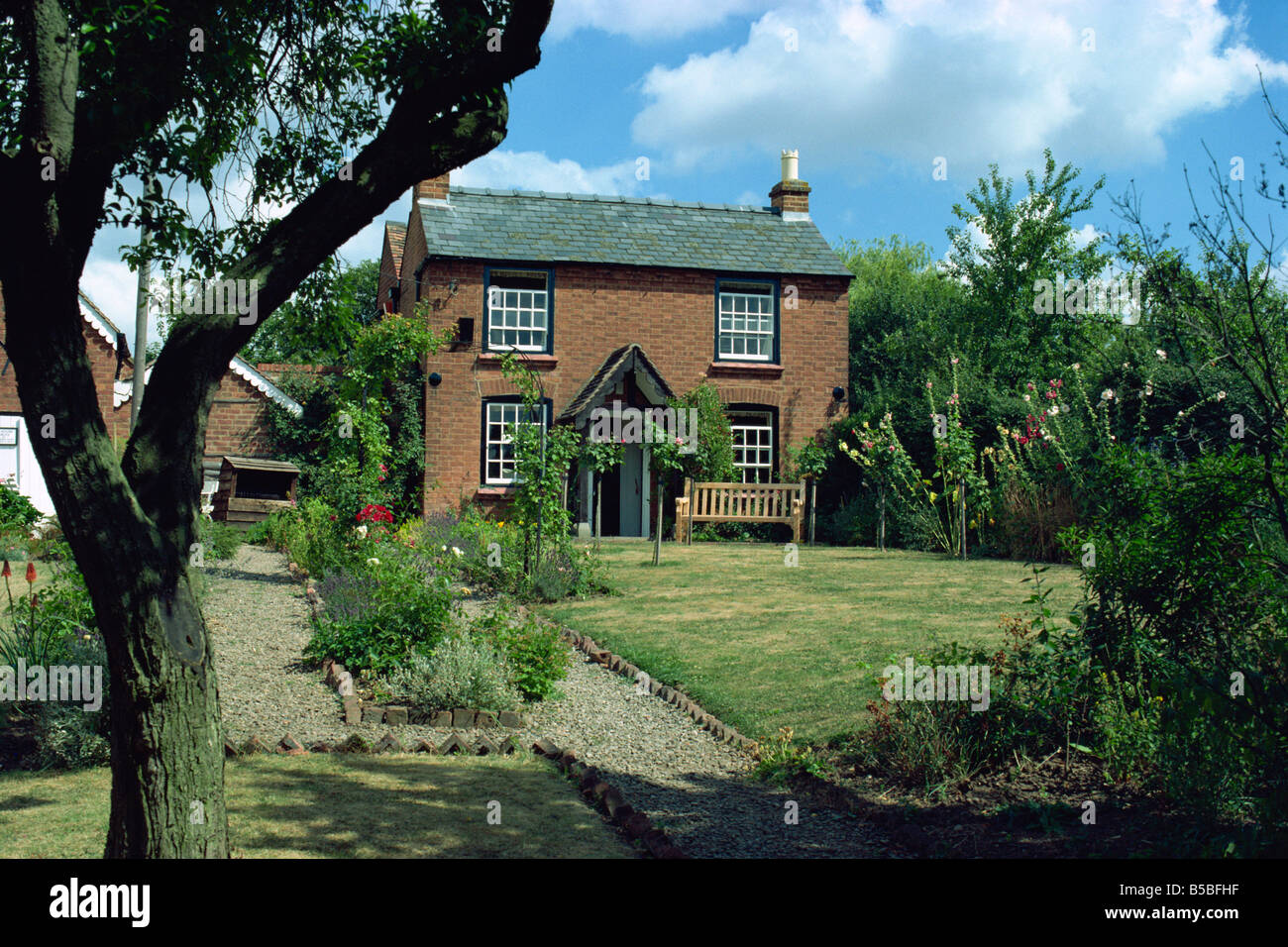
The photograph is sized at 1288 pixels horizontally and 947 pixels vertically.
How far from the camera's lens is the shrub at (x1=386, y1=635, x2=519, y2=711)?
7223mm

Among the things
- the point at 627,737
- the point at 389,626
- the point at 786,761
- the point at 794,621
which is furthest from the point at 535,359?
the point at 786,761

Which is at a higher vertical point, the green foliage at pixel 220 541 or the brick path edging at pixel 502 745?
the green foliage at pixel 220 541

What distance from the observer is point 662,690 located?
317 inches

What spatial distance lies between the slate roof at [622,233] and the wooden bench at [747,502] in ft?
17.9

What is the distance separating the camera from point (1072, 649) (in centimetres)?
573

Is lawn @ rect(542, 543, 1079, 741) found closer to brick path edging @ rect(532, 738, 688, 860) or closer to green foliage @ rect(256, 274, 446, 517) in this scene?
brick path edging @ rect(532, 738, 688, 860)

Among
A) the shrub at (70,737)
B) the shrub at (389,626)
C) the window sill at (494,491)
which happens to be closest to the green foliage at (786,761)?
the shrub at (389,626)

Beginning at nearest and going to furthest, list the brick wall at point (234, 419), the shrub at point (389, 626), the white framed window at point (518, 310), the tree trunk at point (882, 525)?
the shrub at point (389, 626) → the tree trunk at point (882, 525) → the white framed window at point (518, 310) → the brick wall at point (234, 419)

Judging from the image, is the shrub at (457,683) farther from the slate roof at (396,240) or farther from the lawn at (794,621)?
the slate roof at (396,240)

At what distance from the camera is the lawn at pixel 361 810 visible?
4.54 m

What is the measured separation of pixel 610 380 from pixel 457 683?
15.5 m

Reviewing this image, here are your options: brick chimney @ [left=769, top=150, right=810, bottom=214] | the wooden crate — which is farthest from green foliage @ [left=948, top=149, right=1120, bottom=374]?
the wooden crate
